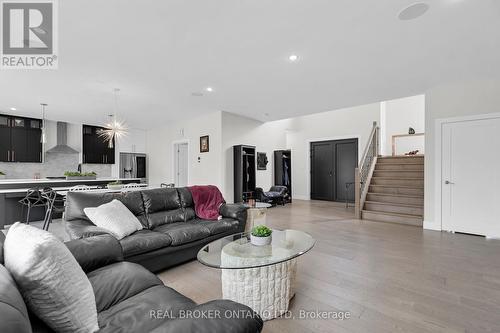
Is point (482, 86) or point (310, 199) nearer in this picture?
point (482, 86)

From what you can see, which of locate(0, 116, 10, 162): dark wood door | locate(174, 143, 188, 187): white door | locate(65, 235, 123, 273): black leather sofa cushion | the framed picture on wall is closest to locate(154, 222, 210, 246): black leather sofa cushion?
locate(65, 235, 123, 273): black leather sofa cushion

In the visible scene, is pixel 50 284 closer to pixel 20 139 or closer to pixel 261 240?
pixel 261 240

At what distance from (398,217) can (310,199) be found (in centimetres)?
383

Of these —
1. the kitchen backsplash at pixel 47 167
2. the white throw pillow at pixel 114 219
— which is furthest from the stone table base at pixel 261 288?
the kitchen backsplash at pixel 47 167

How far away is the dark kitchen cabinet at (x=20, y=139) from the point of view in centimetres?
626

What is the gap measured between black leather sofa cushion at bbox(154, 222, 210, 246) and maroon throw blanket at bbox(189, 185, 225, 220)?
0.44 meters

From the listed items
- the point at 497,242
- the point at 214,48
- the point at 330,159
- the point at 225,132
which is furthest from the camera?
the point at 330,159

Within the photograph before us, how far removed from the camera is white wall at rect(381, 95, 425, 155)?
7820 mm

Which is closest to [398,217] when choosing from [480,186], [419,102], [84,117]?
[480,186]

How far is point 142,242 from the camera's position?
7.97 ft

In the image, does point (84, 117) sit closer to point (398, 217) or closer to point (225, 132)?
point (225, 132)

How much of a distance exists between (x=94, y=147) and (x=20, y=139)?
5.78 ft

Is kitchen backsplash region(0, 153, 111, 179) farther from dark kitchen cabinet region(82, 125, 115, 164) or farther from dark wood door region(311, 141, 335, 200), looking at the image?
dark wood door region(311, 141, 335, 200)

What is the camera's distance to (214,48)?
3000mm
